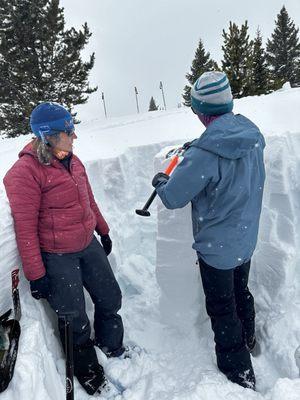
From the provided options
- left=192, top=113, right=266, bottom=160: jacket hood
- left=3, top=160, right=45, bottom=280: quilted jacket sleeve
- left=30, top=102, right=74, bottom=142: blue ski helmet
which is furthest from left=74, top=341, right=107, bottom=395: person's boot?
left=192, top=113, right=266, bottom=160: jacket hood

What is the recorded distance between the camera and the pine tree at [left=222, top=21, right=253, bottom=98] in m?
16.5

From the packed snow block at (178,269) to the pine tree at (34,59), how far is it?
14.0 metres

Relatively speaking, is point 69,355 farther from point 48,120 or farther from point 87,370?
point 48,120

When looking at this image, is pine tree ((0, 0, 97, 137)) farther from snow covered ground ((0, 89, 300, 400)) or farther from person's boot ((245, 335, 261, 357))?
person's boot ((245, 335, 261, 357))

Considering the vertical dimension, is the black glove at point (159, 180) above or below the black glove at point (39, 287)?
above

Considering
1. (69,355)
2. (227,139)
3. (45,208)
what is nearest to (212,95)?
(227,139)

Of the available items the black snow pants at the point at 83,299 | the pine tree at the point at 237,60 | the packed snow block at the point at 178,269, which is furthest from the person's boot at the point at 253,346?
the pine tree at the point at 237,60

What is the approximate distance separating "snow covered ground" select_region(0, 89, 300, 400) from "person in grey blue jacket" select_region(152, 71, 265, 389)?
1.15 ft

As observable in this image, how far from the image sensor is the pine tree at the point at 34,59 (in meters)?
16.5

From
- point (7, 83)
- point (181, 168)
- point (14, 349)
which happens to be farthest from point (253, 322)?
point (7, 83)

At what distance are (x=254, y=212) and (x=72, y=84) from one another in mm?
16708

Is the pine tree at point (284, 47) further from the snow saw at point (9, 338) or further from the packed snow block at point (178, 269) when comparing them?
the snow saw at point (9, 338)

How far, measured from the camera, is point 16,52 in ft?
54.5

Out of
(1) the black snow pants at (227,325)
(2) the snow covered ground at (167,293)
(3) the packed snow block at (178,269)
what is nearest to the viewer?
(2) the snow covered ground at (167,293)
